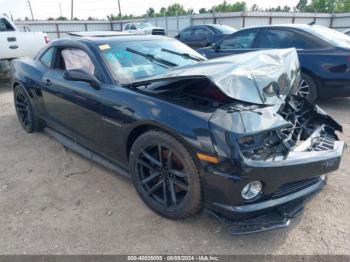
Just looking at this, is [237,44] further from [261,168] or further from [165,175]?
[261,168]

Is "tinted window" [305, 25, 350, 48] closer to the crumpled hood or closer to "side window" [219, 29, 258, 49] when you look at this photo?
"side window" [219, 29, 258, 49]

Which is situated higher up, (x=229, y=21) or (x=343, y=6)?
(x=343, y=6)

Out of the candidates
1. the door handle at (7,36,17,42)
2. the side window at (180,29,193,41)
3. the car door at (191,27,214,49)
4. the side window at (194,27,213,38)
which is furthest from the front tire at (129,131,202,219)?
the side window at (180,29,193,41)

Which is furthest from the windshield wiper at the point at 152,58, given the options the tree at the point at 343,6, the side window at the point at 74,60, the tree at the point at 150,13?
the tree at the point at 343,6

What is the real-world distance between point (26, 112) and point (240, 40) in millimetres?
4751

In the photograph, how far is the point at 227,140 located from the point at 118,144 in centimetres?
125

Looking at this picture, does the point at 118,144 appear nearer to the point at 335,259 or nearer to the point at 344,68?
the point at 335,259

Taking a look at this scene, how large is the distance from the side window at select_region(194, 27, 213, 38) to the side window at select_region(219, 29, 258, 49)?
204 inches

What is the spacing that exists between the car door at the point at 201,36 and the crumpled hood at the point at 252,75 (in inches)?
363

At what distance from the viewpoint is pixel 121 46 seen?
3449 millimetres

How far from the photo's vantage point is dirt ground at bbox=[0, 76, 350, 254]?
2.44 m

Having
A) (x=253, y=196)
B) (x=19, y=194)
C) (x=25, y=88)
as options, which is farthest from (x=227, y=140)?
(x=25, y=88)

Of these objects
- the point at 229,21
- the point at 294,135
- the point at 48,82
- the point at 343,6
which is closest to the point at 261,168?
the point at 294,135

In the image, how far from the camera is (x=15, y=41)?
8570 millimetres
